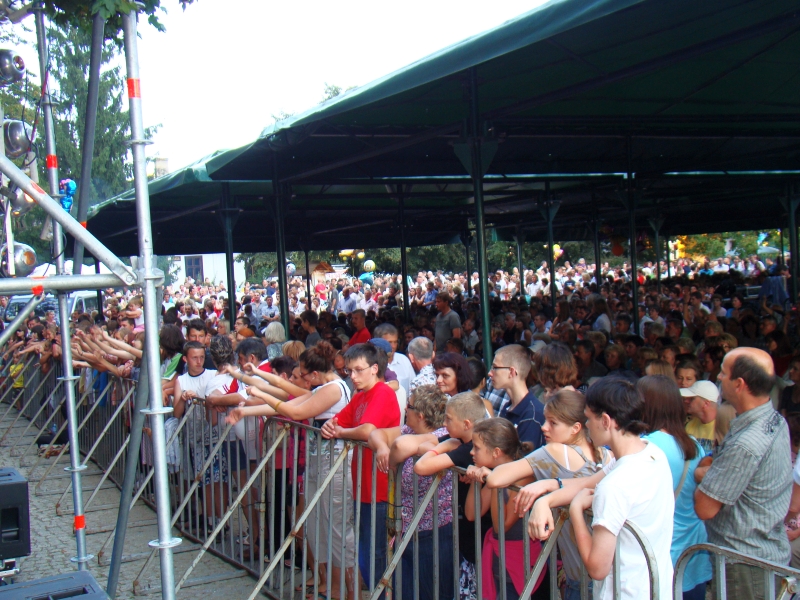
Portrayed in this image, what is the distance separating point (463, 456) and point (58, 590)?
1.85 metres

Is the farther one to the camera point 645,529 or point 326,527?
point 326,527

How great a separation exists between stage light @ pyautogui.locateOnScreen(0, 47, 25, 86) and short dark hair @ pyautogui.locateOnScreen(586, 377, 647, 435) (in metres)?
4.49

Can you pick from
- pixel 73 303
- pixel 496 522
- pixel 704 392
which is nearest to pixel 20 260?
→ pixel 496 522

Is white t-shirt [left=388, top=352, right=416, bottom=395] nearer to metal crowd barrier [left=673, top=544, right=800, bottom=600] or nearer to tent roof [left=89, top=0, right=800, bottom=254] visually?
tent roof [left=89, top=0, right=800, bottom=254]

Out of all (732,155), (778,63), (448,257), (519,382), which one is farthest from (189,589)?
(448,257)

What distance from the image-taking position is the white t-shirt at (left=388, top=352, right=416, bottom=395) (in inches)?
282

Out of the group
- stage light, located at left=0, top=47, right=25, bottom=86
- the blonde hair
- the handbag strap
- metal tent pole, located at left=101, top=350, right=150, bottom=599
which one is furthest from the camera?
stage light, located at left=0, top=47, right=25, bottom=86

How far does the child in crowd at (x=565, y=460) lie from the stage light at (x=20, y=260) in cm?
325

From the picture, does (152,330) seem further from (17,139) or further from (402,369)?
(402,369)

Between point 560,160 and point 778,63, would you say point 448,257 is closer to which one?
point 560,160

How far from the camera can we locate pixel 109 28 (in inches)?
178

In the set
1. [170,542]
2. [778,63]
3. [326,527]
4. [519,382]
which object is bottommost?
[326,527]

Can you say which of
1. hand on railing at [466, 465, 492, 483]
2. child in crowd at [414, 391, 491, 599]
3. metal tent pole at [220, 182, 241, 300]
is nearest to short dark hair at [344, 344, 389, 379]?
child in crowd at [414, 391, 491, 599]

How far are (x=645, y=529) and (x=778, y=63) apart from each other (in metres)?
6.79
